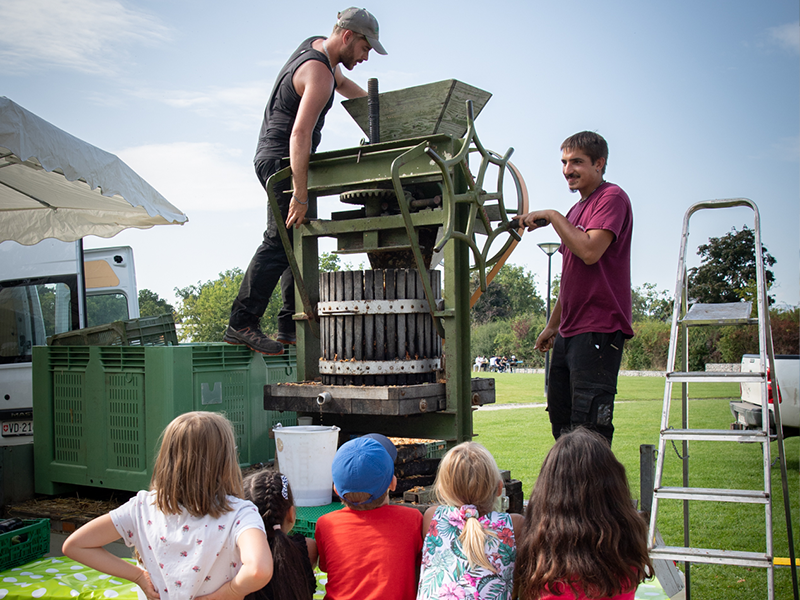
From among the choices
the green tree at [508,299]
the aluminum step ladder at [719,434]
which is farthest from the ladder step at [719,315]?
the green tree at [508,299]

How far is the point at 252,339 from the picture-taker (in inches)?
200

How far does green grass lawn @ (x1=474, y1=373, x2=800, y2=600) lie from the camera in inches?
200

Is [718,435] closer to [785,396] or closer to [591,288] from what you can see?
[591,288]

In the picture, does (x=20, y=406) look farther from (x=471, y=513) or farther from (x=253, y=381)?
(x=471, y=513)

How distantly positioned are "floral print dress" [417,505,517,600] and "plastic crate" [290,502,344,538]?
1.19 m

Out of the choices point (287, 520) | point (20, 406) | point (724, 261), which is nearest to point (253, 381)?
point (287, 520)

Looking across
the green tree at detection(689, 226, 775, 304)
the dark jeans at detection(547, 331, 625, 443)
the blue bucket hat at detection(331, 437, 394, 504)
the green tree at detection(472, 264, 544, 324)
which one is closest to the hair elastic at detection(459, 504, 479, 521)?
the blue bucket hat at detection(331, 437, 394, 504)

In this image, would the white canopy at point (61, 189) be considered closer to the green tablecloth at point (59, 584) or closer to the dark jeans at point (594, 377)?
the green tablecloth at point (59, 584)

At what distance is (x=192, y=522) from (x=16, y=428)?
19.9ft

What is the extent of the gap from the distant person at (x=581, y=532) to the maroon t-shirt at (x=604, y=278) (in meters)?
1.41

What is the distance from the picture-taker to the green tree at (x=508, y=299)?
7618 centimetres

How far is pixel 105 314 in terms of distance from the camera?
10.6 metres

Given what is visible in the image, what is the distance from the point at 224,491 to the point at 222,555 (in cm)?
22

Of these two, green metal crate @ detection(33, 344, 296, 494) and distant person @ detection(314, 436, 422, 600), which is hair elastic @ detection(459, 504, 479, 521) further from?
green metal crate @ detection(33, 344, 296, 494)
